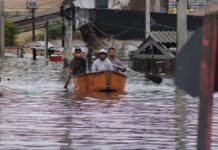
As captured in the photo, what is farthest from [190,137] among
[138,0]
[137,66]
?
[138,0]

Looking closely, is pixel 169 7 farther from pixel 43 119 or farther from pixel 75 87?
pixel 43 119

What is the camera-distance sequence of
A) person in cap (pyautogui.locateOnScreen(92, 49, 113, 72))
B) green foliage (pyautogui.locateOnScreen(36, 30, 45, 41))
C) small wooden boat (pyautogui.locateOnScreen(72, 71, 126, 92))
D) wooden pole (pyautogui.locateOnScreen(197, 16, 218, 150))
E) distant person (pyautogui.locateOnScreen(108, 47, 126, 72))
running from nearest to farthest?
wooden pole (pyautogui.locateOnScreen(197, 16, 218, 150)), small wooden boat (pyautogui.locateOnScreen(72, 71, 126, 92)), person in cap (pyautogui.locateOnScreen(92, 49, 113, 72)), distant person (pyautogui.locateOnScreen(108, 47, 126, 72)), green foliage (pyautogui.locateOnScreen(36, 30, 45, 41))

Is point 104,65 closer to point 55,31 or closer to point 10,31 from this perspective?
point 10,31

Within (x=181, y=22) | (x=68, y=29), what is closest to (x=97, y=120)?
(x=181, y=22)

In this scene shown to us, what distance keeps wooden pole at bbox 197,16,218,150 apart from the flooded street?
16.2ft

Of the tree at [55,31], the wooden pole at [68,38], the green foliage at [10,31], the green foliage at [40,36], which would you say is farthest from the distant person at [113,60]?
the green foliage at [40,36]

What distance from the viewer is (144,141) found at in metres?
12.6

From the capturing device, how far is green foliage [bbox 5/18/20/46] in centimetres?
7353

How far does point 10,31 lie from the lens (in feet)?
244

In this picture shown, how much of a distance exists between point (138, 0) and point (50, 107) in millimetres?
63002

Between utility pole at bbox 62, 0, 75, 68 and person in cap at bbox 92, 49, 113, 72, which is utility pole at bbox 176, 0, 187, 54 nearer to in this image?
utility pole at bbox 62, 0, 75, 68

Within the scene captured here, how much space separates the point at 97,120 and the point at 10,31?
5970cm

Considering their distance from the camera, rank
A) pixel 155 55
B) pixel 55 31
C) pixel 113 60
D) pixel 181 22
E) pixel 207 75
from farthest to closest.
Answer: pixel 55 31, pixel 155 55, pixel 181 22, pixel 113 60, pixel 207 75

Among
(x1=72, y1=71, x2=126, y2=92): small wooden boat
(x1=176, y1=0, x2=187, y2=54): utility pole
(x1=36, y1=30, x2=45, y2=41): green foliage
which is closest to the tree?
(x1=36, y1=30, x2=45, y2=41): green foliage
